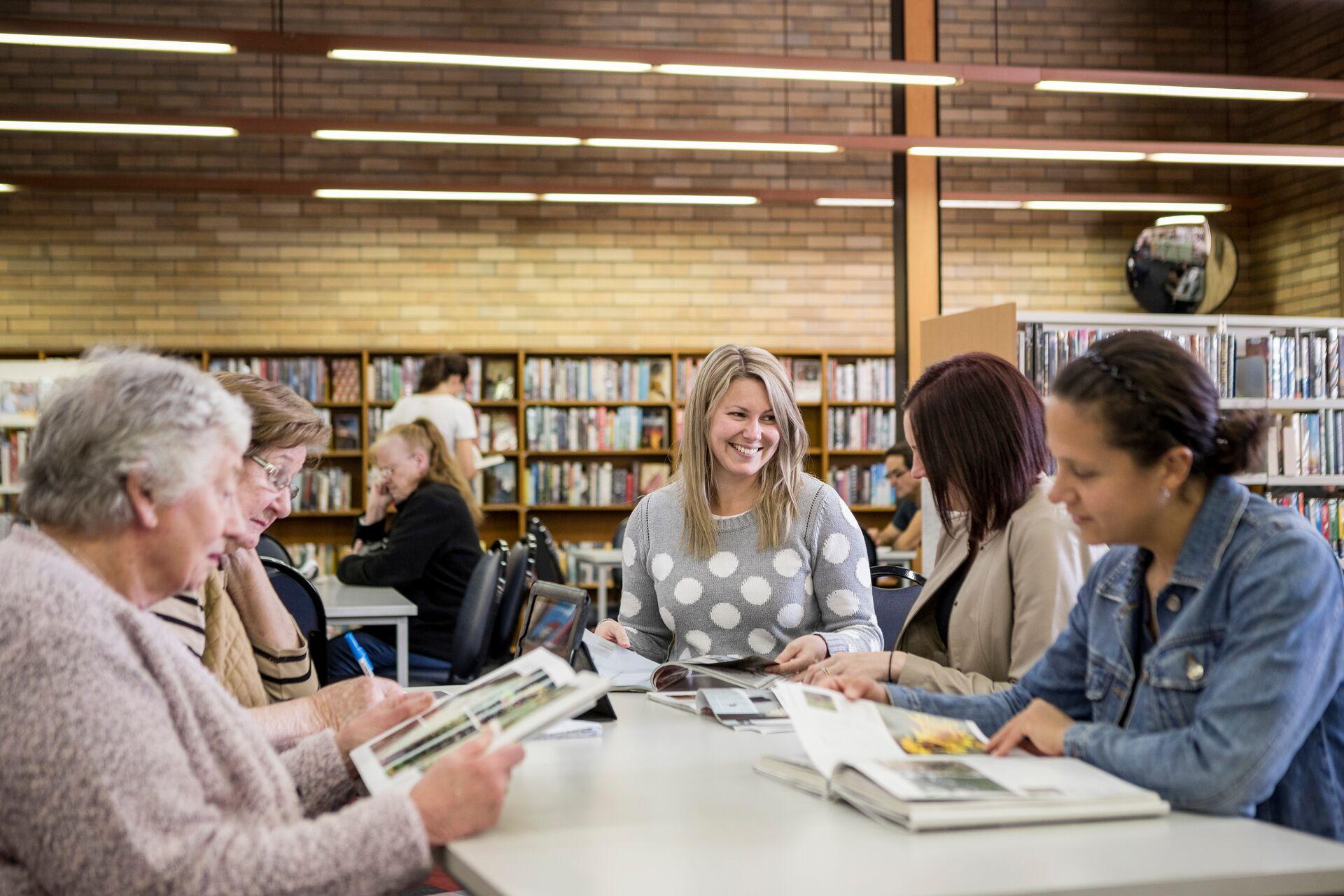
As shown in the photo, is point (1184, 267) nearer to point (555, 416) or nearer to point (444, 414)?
point (444, 414)

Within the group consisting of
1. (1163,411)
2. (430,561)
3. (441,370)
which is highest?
(441,370)

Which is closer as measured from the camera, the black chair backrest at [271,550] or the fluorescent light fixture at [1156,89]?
the black chair backrest at [271,550]

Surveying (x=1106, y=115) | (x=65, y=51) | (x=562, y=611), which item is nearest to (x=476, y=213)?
(x=65, y=51)

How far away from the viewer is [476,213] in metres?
9.45

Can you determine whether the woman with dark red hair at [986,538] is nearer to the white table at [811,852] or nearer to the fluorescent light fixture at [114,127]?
the white table at [811,852]

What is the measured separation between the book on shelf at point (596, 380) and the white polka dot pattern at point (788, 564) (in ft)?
21.2

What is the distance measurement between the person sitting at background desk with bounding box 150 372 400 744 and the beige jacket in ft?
3.37

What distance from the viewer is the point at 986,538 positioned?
2.32 metres

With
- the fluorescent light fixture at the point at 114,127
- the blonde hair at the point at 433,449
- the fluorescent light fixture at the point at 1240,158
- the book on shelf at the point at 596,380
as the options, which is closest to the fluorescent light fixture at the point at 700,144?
the fluorescent light fixture at the point at 1240,158

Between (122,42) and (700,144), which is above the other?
(122,42)

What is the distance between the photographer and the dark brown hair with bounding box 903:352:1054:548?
2.28 m

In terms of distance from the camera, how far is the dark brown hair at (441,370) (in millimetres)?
7961

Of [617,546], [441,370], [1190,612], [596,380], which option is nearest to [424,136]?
[441,370]

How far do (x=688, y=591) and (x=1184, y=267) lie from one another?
10.4 ft
